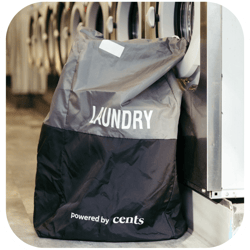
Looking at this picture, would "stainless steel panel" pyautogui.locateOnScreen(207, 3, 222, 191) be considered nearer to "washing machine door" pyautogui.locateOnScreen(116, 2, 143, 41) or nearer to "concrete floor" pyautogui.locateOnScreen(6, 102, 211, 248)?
"concrete floor" pyautogui.locateOnScreen(6, 102, 211, 248)

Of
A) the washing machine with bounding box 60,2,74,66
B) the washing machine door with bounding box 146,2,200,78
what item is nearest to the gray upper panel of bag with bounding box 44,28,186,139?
the washing machine door with bounding box 146,2,200,78

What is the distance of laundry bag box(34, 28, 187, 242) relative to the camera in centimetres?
112

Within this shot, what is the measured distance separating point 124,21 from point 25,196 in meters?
1.09

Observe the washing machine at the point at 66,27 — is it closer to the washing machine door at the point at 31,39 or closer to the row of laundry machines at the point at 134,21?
the row of laundry machines at the point at 134,21

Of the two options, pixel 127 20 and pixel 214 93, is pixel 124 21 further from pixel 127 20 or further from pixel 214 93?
pixel 214 93

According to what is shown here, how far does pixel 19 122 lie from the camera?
420cm

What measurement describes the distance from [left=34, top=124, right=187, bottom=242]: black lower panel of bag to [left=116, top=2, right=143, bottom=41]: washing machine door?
1008 mm

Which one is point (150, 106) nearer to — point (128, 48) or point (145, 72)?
point (145, 72)

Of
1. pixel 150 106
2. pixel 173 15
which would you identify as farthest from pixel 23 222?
pixel 173 15

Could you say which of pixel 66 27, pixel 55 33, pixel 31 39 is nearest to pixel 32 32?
pixel 31 39

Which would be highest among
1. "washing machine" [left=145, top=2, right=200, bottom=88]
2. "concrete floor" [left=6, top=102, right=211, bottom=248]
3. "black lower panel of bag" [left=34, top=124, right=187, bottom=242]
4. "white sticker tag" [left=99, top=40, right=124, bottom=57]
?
"washing machine" [left=145, top=2, right=200, bottom=88]

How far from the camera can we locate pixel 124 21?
6.46ft

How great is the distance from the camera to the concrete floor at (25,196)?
1150mm

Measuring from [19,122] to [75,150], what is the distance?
126 inches
